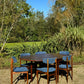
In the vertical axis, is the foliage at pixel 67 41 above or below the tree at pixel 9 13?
below

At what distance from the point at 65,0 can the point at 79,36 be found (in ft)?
13.3

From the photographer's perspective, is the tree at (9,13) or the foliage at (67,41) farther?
the foliage at (67,41)

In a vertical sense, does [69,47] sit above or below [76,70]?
above

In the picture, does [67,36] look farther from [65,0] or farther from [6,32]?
[65,0]

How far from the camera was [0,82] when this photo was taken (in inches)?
177

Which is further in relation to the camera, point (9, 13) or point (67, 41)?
point (67, 41)

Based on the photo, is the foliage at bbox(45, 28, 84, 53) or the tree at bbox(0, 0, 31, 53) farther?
the foliage at bbox(45, 28, 84, 53)

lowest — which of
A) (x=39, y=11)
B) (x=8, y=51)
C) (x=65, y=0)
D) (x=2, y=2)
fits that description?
(x=8, y=51)

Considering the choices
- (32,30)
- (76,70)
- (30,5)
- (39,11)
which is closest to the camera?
(76,70)

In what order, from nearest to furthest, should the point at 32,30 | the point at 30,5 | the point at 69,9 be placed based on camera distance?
the point at 30,5 → the point at 69,9 → the point at 32,30

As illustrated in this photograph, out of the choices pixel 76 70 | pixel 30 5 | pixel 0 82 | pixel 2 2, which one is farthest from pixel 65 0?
pixel 0 82

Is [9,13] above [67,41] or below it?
above

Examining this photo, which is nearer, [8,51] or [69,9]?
[8,51]

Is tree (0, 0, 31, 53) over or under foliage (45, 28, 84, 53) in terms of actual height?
over
